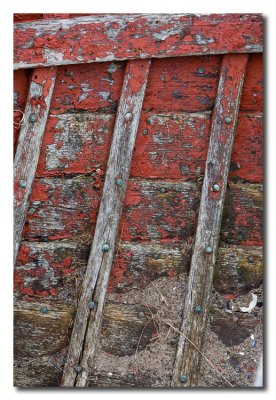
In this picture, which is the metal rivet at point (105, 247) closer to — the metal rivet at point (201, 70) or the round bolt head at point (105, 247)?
the round bolt head at point (105, 247)


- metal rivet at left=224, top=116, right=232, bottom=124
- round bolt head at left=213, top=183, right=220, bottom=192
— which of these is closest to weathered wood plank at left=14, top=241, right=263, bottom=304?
round bolt head at left=213, top=183, right=220, bottom=192

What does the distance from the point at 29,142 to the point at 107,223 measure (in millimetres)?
438

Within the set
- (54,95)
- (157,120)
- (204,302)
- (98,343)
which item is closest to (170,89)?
(157,120)

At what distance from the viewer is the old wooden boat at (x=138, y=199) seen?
2.23 metres

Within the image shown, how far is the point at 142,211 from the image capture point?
2.26m

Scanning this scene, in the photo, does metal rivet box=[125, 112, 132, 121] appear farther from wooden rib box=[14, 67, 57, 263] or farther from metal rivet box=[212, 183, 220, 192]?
metal rivet box=[212, 183, 220, 192]

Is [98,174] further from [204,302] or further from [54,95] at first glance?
[204,302]

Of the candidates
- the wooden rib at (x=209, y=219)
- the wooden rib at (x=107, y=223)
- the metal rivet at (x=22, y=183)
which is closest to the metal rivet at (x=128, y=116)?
the wooden rib at (x=107, y=223)

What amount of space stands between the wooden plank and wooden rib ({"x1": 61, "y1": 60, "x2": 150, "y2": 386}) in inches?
3.7

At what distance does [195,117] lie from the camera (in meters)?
2.25

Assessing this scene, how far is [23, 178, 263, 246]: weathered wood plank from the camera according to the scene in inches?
88.5

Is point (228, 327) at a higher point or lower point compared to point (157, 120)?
lower

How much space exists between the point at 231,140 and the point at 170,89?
308 mm

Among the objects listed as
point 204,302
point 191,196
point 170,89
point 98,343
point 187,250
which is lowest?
point 98,343
